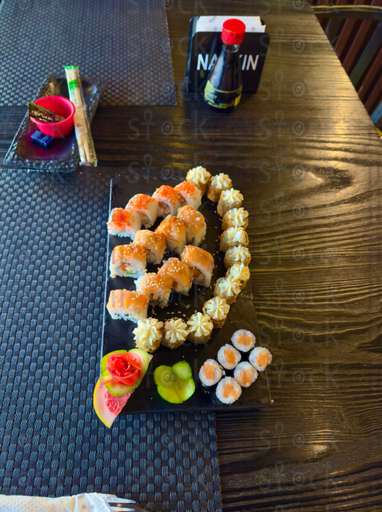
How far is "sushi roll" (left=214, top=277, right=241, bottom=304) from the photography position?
121 centimetres

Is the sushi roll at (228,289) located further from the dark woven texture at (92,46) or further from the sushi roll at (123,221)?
the dark woven texture at (92,46)

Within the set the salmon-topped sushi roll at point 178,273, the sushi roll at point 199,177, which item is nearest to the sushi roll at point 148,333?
the salmon-topped sushi roll at point 178,273

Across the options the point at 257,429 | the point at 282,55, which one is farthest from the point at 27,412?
the point at 282,55

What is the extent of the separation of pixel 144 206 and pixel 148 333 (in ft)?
1.51

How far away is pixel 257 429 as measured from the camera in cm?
110

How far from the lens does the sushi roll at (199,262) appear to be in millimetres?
1221

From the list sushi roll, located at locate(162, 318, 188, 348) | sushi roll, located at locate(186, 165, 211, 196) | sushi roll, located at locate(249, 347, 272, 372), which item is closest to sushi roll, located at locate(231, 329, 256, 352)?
sushi roll, located at locate(249, 347, 272, 372)

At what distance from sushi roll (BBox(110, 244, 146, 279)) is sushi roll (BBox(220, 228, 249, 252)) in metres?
0.30

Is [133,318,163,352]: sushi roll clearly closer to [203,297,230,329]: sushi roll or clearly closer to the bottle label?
[203,297,230,329]: sushi roll

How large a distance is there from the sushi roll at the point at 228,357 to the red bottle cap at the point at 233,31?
1.15 metres

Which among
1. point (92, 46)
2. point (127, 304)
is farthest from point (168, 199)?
point (92, 46)

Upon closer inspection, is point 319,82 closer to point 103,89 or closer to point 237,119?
point 237,119

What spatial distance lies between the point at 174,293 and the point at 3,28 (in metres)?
1.79

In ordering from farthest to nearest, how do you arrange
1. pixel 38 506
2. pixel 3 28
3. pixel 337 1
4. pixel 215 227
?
pixel 337 1, pixel 3 28, pixel 215 227, pixel 38 506
